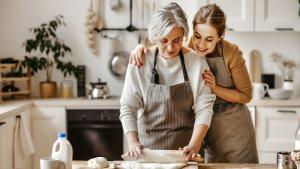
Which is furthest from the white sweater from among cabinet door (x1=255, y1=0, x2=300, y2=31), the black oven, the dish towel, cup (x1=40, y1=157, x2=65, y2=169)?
cabinet door (x1=255, y1=0, x2=300, y2=31)

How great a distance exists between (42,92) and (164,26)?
8.32 ft

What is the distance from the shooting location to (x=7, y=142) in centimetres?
360

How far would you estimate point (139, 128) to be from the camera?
2.38m

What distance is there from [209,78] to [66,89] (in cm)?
235

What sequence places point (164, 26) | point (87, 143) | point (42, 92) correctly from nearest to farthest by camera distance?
point (164, 26)
point (87, 143)
point (42, 92)

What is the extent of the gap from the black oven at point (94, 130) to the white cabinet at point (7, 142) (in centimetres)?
59

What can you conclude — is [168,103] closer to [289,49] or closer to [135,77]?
[135,77]

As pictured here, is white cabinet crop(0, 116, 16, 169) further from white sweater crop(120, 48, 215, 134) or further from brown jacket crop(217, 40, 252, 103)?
brown jacket crop(217, 40, 252, 103)

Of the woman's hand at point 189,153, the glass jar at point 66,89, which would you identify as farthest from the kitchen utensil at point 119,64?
the woman's hand at point 189,153

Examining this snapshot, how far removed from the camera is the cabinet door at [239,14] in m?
4.23

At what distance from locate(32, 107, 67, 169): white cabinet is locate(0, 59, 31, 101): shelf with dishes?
308 millimetres

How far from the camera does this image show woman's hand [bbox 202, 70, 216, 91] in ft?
7.61

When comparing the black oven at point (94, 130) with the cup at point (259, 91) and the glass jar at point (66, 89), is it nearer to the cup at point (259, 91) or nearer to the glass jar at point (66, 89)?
the glass jar at point (66, 89)

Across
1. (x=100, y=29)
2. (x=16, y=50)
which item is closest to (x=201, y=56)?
(x=100, y=29)
